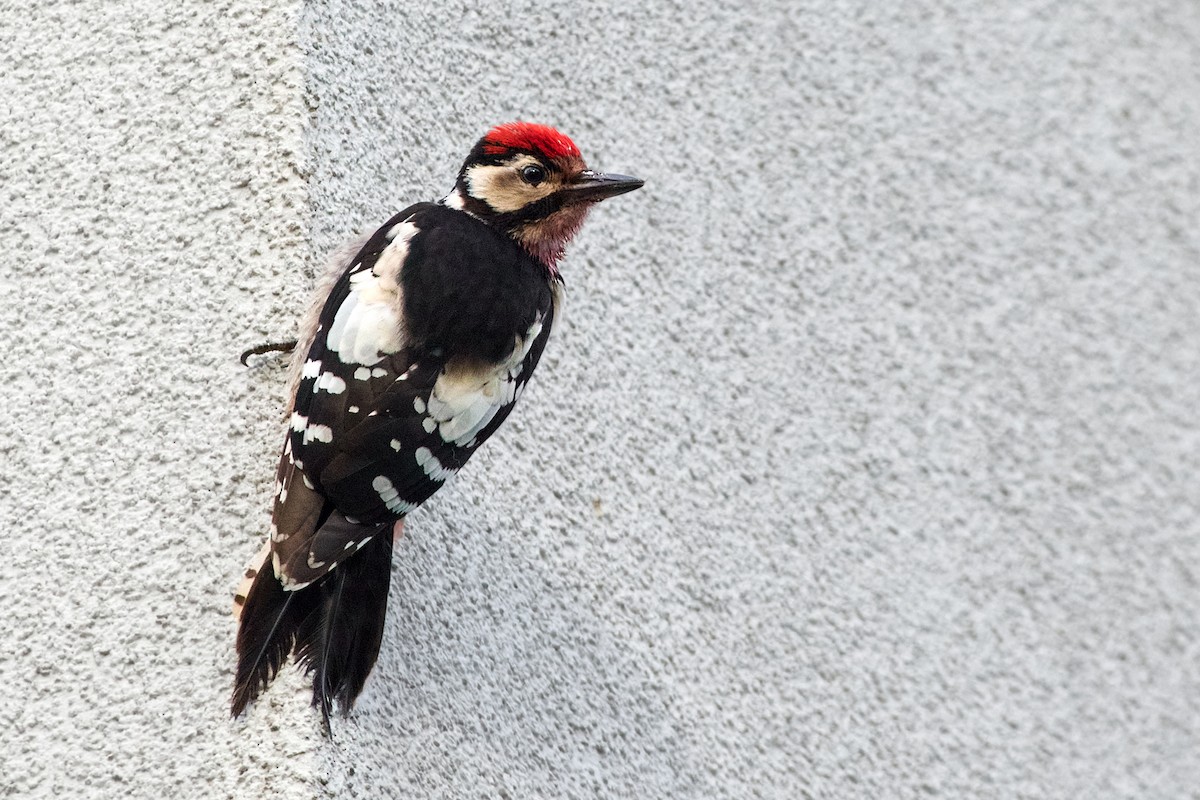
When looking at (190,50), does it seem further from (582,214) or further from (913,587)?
(913,587)

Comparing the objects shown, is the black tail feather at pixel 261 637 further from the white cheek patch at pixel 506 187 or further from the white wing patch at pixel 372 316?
the white cheek patch at pixel 506 187

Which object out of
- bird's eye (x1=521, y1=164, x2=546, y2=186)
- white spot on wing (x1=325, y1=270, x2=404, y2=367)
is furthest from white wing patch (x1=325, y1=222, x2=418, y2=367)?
bird's eye (x1=521, y1=164, x2=546, y2=186)

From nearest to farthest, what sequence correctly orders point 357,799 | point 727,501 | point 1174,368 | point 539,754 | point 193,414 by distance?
1. point 357,799
2. point 193,414
3. point 539,754
4. point 727,501
5. point 1174,368

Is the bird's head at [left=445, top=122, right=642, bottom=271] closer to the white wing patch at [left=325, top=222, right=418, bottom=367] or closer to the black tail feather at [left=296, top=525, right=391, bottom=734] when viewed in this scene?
the white wing patch at [left=325, top=222, right=418, bottom=367]

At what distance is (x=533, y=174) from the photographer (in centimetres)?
180

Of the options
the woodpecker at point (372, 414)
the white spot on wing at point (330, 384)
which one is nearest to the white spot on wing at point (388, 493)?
the woodpecker at point (372, 414)

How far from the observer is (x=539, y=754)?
1825 mm

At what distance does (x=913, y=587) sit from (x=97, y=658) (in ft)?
4.61

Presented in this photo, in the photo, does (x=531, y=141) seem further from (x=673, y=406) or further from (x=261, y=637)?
(x=261, y=637)

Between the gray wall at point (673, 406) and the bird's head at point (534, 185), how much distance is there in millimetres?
167

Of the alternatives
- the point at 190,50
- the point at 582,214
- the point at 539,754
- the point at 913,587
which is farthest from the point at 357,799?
the point at 913,587

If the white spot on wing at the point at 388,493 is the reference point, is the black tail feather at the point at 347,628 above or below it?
below

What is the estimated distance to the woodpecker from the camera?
1510 mm

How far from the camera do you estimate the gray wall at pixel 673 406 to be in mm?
1678
